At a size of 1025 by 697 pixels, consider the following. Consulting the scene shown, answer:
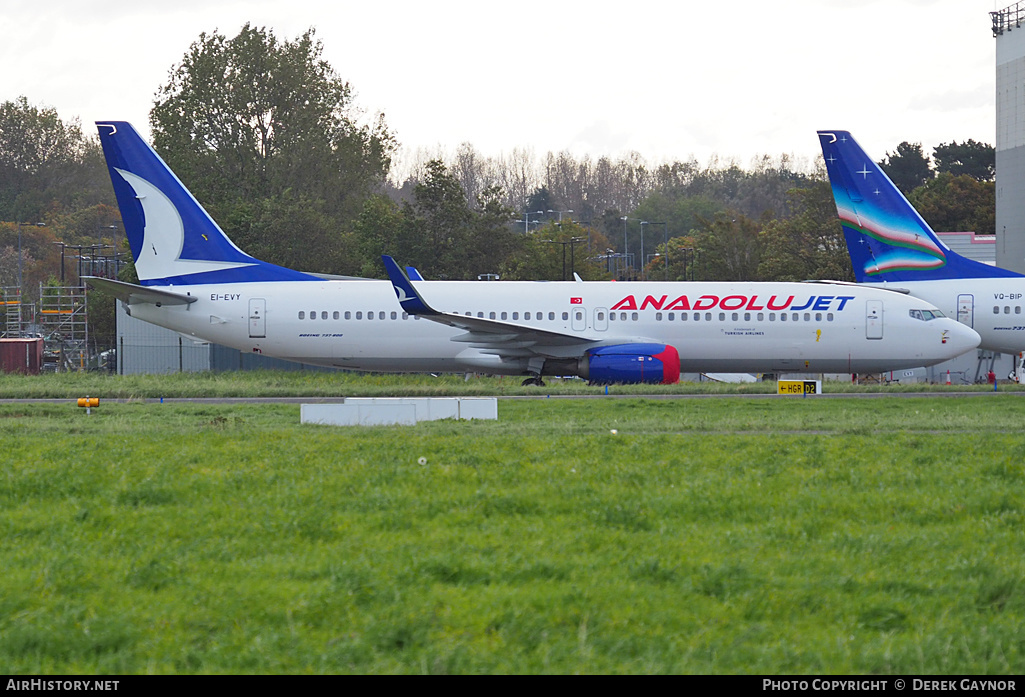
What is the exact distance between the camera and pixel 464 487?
1159cm

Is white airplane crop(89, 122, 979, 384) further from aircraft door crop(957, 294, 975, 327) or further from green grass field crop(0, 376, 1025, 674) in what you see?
green grass field crop(0, 376, 1025, 674)

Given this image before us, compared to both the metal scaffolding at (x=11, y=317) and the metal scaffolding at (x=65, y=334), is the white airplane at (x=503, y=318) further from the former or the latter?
the metal scaffolding at (x=11, y=317)

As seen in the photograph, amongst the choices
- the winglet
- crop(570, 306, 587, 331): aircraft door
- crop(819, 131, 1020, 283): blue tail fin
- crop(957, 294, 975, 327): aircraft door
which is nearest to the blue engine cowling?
crop(570, 306, 587, 331): aircraft door

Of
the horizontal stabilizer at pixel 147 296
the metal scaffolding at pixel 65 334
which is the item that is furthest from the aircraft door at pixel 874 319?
the metal scaffolding at pixel 65 334

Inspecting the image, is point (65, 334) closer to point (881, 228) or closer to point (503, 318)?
point (503, 318)

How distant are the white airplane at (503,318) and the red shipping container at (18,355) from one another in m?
19.0

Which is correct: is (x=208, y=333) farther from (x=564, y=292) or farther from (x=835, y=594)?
(x=835, y=594)

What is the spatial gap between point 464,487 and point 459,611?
13.9ft

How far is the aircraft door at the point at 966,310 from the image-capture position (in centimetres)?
3338

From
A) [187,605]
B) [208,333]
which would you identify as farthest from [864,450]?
[208,333]

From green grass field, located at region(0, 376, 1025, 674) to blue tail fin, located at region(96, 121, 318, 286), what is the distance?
17151 millimetres

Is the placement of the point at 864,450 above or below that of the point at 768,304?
below

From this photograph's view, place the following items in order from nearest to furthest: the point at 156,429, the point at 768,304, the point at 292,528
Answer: the point at 292,528 < the point at 156,429 < the point at 768,304

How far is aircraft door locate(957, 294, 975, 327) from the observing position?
33375 millimetres
